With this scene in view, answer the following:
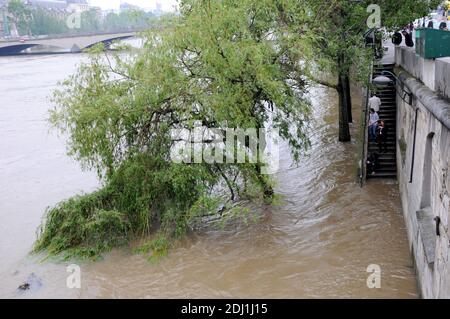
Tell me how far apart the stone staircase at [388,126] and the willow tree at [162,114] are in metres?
4.44

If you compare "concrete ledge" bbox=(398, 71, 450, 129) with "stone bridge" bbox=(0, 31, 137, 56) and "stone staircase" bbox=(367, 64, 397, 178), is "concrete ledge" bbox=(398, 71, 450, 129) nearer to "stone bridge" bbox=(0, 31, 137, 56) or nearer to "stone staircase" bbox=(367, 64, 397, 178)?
"stone staircase" bbox=(367, 64, 397, 178)

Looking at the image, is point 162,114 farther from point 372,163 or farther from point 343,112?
point 343,112

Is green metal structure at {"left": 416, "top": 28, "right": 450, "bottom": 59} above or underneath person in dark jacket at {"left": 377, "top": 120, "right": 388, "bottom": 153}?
above

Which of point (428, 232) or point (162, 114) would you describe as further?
point (162, 114)

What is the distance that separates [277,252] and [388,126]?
7278 millimetres

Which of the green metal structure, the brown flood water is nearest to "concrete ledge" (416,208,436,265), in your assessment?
the brown flood water

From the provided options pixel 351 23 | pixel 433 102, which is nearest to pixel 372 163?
pixel 351 23

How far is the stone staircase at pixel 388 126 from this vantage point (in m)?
16.4

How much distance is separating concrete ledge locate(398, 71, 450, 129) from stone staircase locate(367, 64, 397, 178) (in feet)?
14.8

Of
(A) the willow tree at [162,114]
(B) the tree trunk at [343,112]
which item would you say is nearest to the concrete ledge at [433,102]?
(A) the willow tree at [162,114]

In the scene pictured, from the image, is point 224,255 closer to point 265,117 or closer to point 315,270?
point 315,270

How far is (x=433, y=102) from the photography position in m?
8.87

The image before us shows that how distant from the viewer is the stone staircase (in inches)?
646

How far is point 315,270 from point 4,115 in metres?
27.7
